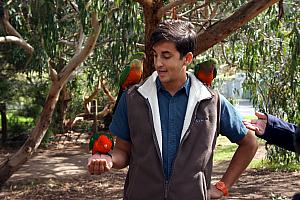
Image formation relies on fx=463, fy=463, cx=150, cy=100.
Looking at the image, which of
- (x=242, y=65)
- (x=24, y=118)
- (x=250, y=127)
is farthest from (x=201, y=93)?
(x=24, y=118)

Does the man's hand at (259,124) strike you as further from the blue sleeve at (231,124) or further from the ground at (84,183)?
the ground at (84,183)

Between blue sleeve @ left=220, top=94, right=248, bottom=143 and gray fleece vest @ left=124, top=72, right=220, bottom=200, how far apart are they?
4 centimetres

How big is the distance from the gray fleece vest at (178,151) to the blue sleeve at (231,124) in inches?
1.6

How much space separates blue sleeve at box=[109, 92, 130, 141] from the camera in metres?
1.84

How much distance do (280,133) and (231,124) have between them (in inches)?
7.5

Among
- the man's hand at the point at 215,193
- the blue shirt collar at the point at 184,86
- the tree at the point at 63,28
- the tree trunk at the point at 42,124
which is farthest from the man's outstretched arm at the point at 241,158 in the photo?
the tree trunk at the point at 42,124

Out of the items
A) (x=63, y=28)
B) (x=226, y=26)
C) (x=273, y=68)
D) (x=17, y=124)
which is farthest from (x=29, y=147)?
(x=17, y=124)

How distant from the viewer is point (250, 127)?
73.9 inches

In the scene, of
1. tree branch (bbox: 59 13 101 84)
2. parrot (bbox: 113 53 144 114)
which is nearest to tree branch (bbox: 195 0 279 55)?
parrot (bbox: 113 53 144 114)

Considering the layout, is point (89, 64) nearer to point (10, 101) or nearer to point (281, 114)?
point (10, 101)

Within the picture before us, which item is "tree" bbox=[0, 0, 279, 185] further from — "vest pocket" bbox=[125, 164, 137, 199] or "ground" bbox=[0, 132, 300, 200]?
"vest pocket" bbox=[125, 164, 137, 199]

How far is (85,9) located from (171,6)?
5.88 feet

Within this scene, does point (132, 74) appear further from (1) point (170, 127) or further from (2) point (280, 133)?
(2) point (280, 133)

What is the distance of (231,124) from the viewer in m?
1.84
